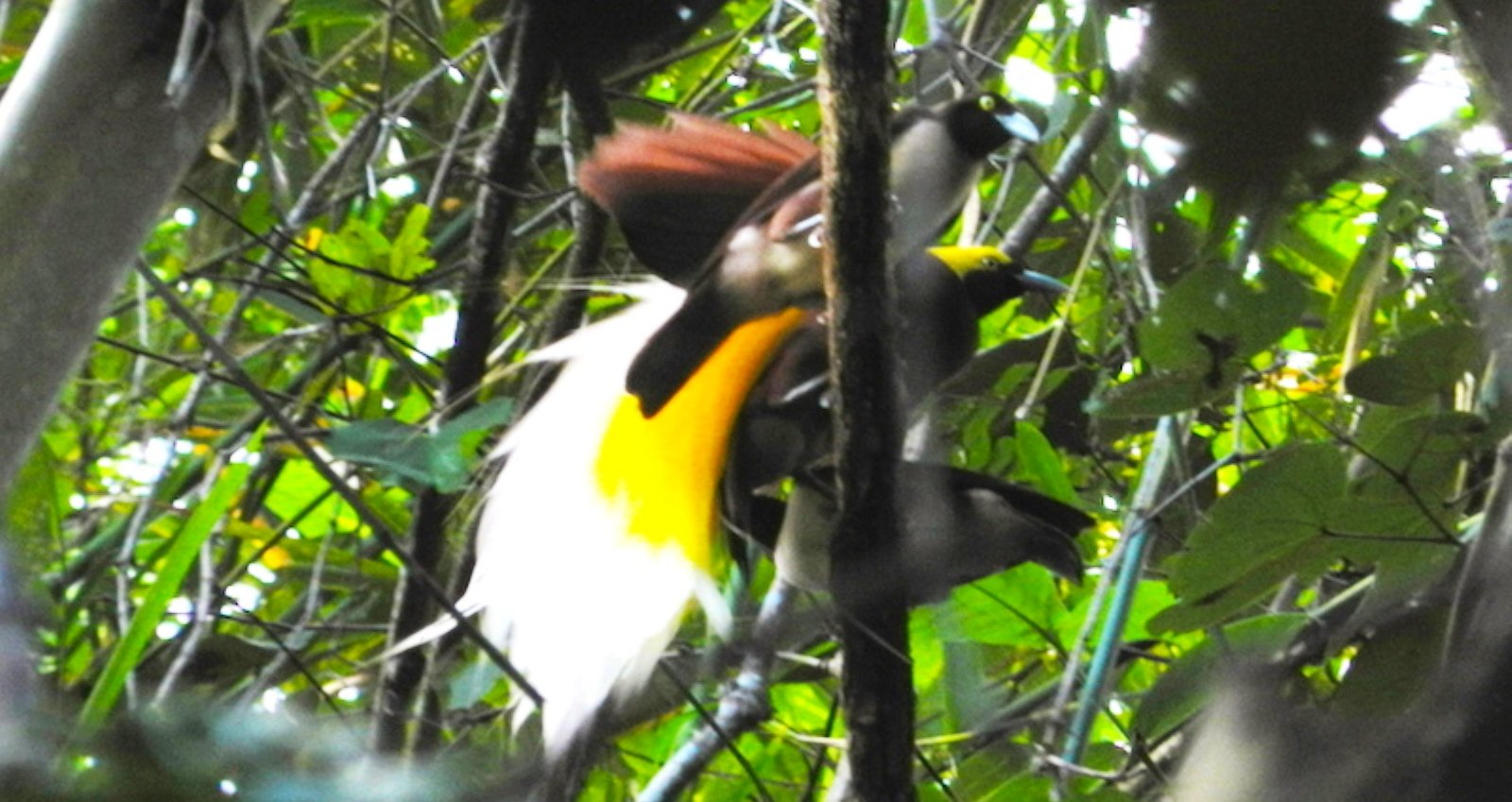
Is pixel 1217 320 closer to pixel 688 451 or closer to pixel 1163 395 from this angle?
pixel 1163 395

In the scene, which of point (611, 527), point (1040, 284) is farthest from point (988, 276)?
point (611, 527)

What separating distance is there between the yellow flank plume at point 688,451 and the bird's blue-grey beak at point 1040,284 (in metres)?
0.25

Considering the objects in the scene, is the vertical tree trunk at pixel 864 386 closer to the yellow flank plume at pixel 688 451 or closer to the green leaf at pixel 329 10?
the yellow flank plume at pixel 688 451

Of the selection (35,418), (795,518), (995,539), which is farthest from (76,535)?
(35,418)

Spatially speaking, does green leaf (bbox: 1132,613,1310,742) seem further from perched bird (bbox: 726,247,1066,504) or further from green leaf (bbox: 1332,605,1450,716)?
perched bird (bbox: 726,247,1066,504)

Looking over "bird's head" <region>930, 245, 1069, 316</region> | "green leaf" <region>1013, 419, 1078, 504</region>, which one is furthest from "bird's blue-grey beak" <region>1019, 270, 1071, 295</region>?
"green leaf" <region>1013, 419, 1078, 504</region>

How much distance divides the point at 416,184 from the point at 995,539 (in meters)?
1.07

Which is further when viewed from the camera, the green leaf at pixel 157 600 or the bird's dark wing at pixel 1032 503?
the bird's dark wing at pixel 1032 503

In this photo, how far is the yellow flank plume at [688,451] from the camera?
4.27ft

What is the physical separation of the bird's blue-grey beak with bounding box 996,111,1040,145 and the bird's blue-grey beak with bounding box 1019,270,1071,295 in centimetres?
12

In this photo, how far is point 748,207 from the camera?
148 cm

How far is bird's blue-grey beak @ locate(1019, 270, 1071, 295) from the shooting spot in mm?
1508

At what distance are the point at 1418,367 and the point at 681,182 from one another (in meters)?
0.60

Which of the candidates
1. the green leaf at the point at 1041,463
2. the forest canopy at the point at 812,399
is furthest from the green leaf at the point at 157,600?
the green leaf at the point at 1041,463
